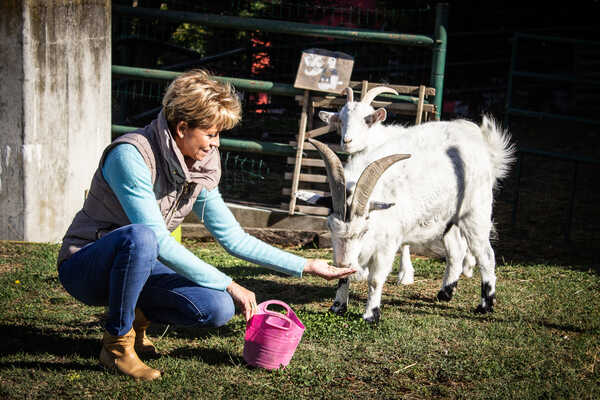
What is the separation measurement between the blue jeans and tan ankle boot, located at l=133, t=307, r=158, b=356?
0.32 feet

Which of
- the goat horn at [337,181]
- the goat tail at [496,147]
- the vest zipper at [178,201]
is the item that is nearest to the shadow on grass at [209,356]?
the vest zipper at [178,201]

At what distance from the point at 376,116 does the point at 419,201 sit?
1689 mm

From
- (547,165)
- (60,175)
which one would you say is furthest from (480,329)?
(547,165)

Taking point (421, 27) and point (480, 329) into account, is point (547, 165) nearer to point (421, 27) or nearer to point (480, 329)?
point (421, 27)

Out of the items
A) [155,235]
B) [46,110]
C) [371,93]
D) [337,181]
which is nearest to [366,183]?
[337,181]

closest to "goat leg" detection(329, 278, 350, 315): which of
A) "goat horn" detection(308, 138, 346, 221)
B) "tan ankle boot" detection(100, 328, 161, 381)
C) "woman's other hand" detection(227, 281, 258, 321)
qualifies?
"goat horn" detection(308, 138, 346, 221)

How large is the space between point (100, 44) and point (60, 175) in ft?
4.70

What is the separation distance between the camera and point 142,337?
12.1 feet

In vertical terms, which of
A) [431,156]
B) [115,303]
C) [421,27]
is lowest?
[115,303]

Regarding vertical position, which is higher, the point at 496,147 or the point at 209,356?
the point at 496,147

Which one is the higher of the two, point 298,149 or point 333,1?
point 333,1

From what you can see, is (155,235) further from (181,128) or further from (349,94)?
(349,94)

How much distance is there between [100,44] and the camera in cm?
653

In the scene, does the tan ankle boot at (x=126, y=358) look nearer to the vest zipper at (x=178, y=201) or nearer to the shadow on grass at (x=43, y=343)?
the shadow on grass at (x=43, y=343)
